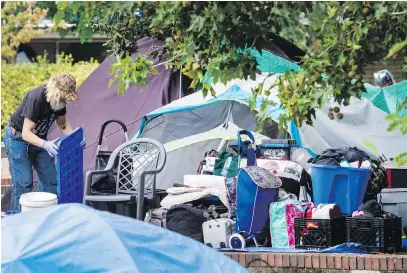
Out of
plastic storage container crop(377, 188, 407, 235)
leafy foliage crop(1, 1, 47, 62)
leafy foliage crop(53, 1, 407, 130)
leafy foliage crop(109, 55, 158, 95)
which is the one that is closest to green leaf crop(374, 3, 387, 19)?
leafy foliage crop(53, 1, 407, 130)

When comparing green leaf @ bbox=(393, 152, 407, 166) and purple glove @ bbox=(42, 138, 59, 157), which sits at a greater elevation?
purple glove @ bbox=(42, 138, 59, 157)

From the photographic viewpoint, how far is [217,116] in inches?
424

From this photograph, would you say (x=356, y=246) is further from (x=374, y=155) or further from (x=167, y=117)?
(x=167, y=117)

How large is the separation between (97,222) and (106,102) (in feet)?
22.7

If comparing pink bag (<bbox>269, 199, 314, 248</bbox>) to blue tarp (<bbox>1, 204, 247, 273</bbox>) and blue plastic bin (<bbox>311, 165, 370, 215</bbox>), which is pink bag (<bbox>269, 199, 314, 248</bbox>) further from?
blue tarp (<bbox>1, 204, 247, 273</bbox>)

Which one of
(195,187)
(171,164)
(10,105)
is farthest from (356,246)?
(10,105)

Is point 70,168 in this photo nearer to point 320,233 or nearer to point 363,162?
point 320,233

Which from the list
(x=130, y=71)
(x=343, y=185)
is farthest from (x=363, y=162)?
(x=130, y=71)

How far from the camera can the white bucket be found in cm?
786

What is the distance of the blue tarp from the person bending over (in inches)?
148

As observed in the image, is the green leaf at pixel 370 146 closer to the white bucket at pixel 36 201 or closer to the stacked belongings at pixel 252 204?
the stacked belongings at pixel 252 204

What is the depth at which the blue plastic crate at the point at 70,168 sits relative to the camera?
28.1ft

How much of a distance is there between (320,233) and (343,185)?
2.47ft

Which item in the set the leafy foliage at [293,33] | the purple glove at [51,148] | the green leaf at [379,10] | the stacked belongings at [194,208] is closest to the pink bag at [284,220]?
the stacked belongings at [194,208]
